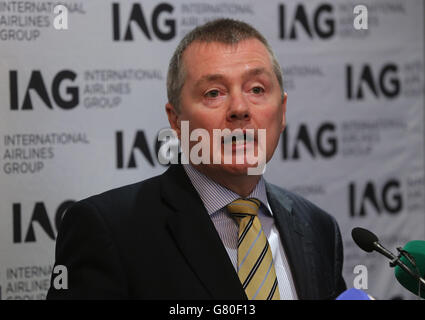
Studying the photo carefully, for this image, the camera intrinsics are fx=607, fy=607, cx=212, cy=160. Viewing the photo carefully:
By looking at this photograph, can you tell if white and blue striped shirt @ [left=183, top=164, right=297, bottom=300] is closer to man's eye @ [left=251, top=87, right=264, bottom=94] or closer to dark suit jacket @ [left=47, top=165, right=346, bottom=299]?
dark suit jacket @ [left=47, top=165, right=346, bottom=299]

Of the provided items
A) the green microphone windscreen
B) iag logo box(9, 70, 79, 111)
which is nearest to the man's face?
the green microphone windscreen

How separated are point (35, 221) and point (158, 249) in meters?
0.90

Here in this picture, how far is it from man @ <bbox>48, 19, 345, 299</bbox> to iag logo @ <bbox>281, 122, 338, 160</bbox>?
1.03 metres

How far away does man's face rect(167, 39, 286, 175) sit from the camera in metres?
1.65

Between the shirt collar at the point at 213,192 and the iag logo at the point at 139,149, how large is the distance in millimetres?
745

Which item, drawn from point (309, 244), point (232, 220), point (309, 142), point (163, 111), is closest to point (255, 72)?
point (232, 220)

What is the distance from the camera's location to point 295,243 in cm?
172

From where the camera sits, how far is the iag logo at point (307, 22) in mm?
2816

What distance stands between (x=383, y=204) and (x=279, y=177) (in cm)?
59

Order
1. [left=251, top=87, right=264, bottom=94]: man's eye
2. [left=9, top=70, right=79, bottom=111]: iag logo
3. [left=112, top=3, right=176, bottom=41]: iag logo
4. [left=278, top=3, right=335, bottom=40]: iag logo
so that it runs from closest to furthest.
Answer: [left=251, top=87, right=264, bottom=94]: man's eye < [left=9, top=70, right=79, bottom=111]: iag logo < [left=112, top=3, right=176, bottom=41]: iag logo < [left=278, top=3, right=335, bottom=40]: iag logo

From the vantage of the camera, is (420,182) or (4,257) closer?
(4,257)

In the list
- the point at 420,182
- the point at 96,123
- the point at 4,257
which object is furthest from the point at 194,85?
the point at 420,182

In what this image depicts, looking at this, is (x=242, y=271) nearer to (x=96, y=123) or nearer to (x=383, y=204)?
(x=96, y=123)

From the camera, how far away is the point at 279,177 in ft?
9.29
